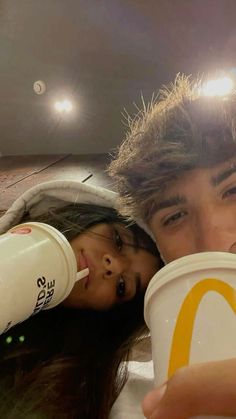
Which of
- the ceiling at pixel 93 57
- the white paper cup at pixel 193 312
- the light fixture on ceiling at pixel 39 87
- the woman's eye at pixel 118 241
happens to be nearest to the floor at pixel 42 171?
the ceiling at pixel 93 57

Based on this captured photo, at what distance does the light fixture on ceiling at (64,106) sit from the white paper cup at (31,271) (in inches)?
67.4

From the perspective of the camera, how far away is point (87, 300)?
0.89 meters

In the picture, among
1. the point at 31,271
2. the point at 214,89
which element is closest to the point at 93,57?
the point at 214,89

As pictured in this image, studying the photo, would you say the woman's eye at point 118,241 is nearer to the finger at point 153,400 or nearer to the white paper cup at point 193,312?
the white paper cup at point 193,312

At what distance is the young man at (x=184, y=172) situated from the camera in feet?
2.09

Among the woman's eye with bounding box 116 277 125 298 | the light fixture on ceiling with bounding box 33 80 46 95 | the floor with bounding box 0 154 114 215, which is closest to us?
the woman's eye with bounding box 116 277 125 298

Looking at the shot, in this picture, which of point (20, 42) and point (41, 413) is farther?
point (20, 42)

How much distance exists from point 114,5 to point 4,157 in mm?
1245

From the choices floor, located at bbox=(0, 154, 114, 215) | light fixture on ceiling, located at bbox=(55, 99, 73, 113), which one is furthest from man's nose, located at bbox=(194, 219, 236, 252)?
light fixture on ceiling, located at bbox=(55, 99, 73, 113)

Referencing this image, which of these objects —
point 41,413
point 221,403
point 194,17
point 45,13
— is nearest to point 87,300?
point 41,413

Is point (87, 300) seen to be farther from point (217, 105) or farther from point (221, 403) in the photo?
point (221, 403)

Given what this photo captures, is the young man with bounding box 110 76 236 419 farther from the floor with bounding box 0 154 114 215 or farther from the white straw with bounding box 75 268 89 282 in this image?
the floor with bounding box 0 154 114 215

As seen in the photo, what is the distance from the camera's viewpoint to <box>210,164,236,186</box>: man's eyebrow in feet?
2.18

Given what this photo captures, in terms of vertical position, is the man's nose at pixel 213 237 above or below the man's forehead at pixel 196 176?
below
